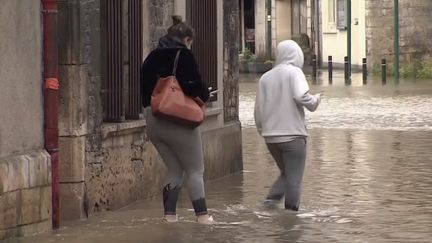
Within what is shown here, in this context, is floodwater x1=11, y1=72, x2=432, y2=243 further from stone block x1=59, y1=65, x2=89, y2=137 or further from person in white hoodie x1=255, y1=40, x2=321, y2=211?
stone block x1=59, y1=65, x2=89, y2=137

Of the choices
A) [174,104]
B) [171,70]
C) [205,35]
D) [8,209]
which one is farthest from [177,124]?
[205,35]

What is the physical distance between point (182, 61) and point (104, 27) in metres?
1.42

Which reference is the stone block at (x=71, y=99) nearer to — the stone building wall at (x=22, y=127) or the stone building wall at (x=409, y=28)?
the stone building wall at (x=22, y=127)

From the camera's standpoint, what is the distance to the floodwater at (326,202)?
9680mm

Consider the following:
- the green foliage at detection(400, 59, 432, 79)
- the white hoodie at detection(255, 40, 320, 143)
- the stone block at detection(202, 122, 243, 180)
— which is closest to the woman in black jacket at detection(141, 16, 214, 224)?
the white hoodie at detection(255, 40, 320, 143)

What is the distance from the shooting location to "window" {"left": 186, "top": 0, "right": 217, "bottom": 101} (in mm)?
13383

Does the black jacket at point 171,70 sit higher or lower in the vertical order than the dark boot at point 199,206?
higher

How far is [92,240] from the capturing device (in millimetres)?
9383

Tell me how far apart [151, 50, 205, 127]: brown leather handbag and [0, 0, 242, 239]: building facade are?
0.80 metres

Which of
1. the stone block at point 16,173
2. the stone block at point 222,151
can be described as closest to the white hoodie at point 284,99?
the stone block at point 16,173

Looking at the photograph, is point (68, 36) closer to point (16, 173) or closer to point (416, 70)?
point (16, 173)

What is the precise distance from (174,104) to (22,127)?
1.16 metres

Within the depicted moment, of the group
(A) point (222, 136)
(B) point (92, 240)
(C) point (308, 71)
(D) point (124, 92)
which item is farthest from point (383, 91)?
(B) point (92, 240)

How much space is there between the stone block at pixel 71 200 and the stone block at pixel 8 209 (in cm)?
117
